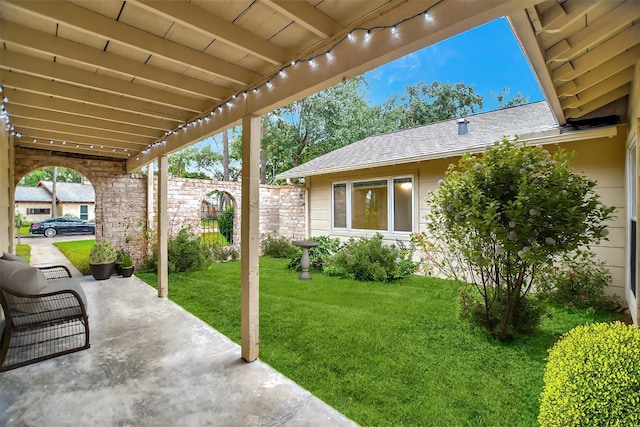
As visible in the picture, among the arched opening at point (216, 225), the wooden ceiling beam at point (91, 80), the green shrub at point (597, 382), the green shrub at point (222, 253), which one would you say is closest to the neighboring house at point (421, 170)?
the green shrub at point (222, 253)

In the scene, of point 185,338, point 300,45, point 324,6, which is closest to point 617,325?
point 324,6

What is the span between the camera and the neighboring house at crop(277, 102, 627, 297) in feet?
14.6

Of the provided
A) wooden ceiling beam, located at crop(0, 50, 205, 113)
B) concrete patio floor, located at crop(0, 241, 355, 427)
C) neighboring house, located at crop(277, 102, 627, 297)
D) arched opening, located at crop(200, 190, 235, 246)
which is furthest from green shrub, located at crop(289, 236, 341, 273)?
wooden ceiling beam, located at crop(0, 50, 205, 113)

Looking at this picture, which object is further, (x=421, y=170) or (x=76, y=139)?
(x=421, y=170)

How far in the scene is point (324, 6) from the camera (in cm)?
200

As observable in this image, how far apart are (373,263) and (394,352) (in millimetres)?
3282

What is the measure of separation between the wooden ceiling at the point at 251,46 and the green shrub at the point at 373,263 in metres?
3.88

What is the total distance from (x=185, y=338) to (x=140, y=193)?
5.59 meters

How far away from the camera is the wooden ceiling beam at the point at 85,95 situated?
297cm

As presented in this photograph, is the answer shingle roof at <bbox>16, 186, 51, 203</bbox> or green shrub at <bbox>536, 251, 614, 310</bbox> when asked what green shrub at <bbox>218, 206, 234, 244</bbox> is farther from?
shingle roof at <bbox>16, 186, 51, 203</bbox>

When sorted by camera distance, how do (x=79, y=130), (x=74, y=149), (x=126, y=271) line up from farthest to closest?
(x=126, y=271), (x=74, y=149), (x=79, y=130)

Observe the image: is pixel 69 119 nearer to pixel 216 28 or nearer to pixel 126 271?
pixel 216 28

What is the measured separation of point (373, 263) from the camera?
635 centimetres

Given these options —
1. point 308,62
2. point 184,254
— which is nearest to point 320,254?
point 184,254
